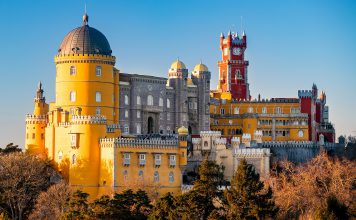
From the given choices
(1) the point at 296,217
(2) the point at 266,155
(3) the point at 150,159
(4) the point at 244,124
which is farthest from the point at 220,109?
(1) the point at 296,217

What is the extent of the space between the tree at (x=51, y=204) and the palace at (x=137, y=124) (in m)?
4.03

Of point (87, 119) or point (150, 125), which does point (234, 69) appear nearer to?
point (150, 125)

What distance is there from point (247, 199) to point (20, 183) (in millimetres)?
23147

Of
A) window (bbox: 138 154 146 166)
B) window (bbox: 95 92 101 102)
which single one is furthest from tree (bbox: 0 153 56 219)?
window (bbox: 95 92 101 102)

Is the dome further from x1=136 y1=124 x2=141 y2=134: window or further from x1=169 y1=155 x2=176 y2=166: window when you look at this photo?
x1=169 y1=155 x2=176 y2=166: window

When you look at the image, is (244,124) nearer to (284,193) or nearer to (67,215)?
(284,193)

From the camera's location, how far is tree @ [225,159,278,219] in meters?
87.1

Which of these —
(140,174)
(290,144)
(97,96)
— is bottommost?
(140,174)

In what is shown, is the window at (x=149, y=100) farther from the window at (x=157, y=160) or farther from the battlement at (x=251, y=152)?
the window at (x=157, y=160)

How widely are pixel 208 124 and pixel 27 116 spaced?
22930mm

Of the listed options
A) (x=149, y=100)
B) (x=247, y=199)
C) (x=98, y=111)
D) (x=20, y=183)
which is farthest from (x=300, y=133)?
(x=20, y=183)

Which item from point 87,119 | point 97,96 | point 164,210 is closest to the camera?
point 164,210

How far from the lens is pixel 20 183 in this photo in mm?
98750

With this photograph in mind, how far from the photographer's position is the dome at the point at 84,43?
10569 cm
